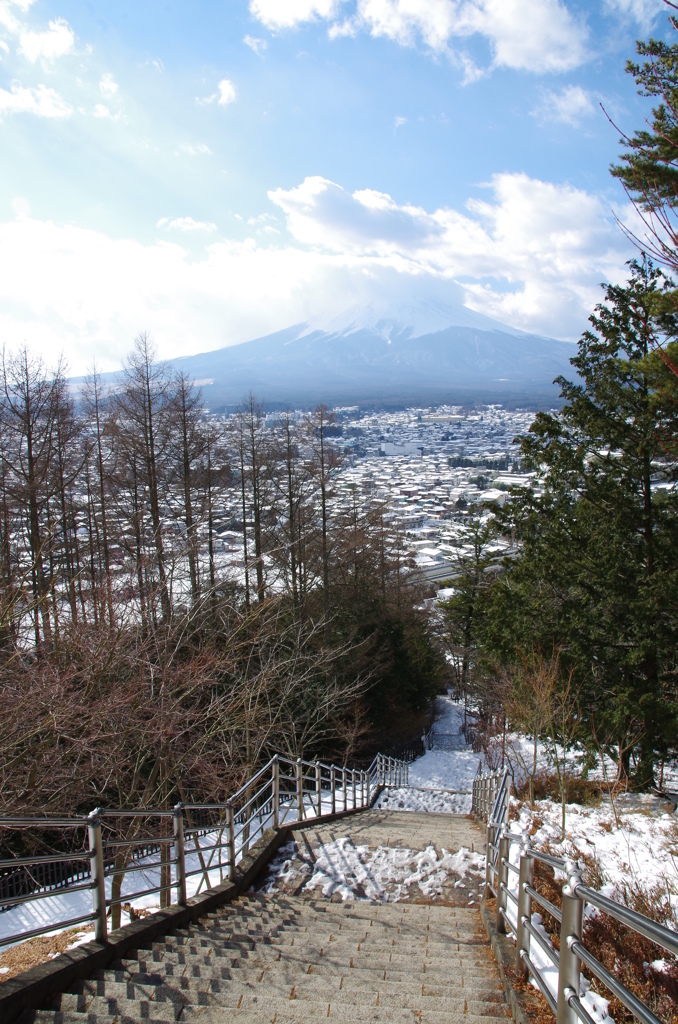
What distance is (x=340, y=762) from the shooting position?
61.0 ft

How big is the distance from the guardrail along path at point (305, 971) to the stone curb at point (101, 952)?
85mm

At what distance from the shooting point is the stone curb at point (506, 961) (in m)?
3.07

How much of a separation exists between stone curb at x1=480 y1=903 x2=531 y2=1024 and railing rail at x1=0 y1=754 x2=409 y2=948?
251cm

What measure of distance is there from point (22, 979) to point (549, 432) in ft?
36.7

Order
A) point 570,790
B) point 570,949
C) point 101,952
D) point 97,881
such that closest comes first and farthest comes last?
point 570,949 < point 101,952 < point 97,881 < point 570,790

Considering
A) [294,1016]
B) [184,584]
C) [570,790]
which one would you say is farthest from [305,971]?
[184,584]

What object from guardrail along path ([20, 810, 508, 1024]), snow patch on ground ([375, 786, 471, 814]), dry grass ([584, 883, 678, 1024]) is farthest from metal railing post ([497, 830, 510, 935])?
snow patch on ground ([375, 786, 471, 814])

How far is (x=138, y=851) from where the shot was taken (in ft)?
35.3

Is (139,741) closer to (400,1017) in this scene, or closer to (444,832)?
(444,832)

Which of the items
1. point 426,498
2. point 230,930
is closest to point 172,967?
point 230,930

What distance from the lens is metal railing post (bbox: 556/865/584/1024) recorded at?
244 cm

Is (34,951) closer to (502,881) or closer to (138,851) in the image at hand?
(502,881)

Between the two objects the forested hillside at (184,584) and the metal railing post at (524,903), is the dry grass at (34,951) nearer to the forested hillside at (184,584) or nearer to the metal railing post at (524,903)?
the forested hillside at (184,584)

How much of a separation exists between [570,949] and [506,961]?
1.58m
